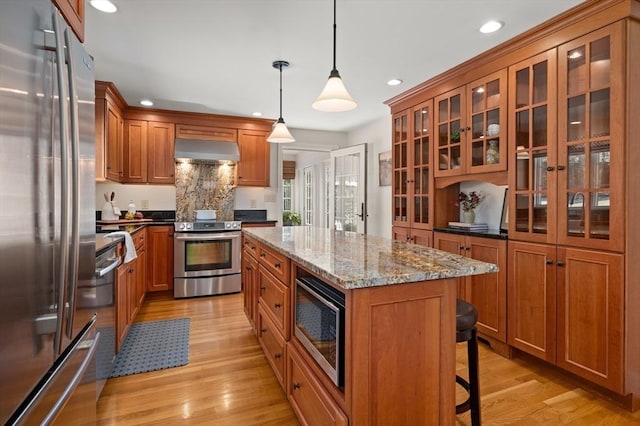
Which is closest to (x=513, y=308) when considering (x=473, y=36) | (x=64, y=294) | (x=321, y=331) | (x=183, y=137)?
(x=321, y=331)

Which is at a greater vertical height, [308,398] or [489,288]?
[489,288]

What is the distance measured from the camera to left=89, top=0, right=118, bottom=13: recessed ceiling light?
2.09 meters

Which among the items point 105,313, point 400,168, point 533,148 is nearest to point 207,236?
point 105,313

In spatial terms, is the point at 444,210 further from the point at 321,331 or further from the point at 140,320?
the point at 140,320

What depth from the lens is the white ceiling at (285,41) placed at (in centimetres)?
218

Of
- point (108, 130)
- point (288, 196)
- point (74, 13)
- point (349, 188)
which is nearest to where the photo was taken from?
point (74, 13)

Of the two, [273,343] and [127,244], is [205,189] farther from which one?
[273,343]

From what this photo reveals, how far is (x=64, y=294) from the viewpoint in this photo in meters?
1.05

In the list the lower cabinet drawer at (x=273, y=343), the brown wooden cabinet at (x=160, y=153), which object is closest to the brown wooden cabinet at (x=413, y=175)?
the lower cabinet drawer at (x=273, y=343)

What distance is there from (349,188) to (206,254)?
2.45 meters

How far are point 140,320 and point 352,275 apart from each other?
310 cm

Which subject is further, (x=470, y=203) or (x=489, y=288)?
(x=470, y=203)

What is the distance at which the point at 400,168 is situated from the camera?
3.97m

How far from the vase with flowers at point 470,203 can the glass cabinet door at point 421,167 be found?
34cm
